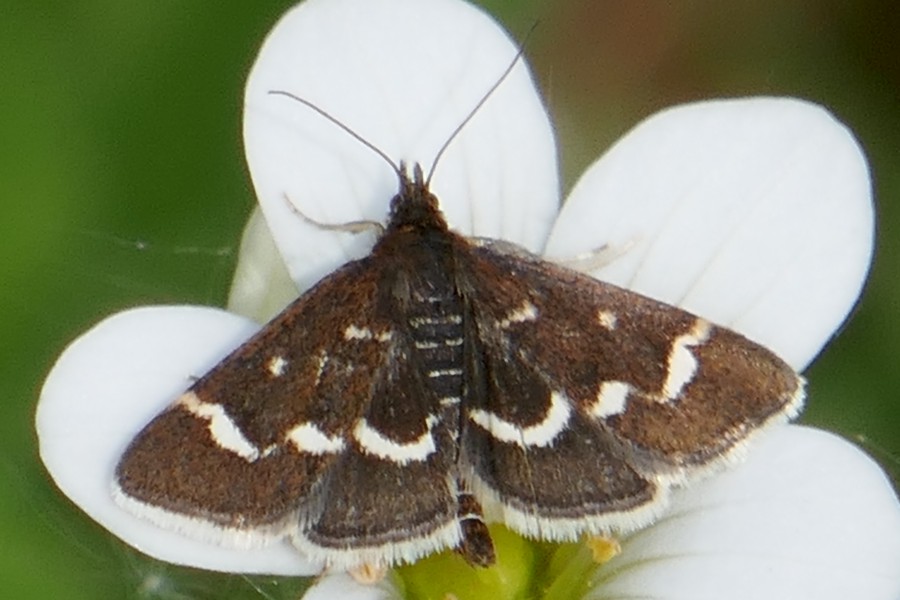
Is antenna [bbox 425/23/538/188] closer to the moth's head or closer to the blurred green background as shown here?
the moth's head

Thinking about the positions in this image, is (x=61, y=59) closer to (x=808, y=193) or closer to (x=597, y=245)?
(x=597, y=245)

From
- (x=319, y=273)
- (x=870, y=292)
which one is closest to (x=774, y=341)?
(x=319, y=273)

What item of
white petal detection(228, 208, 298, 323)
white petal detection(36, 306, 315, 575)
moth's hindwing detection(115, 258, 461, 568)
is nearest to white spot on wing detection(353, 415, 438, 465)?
moth's hindwing detection(115, 258, 461, 568)

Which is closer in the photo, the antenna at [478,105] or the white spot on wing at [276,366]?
the white spot on wing at [276,366]

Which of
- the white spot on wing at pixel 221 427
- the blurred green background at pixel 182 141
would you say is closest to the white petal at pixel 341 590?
the white spot on wing at pixel 221 427

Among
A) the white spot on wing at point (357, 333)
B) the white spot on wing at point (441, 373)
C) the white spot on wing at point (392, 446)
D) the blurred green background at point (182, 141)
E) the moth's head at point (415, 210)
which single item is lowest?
the blurred green background at point (182, 141)

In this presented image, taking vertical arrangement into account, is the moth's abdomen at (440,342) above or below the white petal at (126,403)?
above

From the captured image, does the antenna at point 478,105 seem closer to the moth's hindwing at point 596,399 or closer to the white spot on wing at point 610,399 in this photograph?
the moth's hindwing at point 596,399
